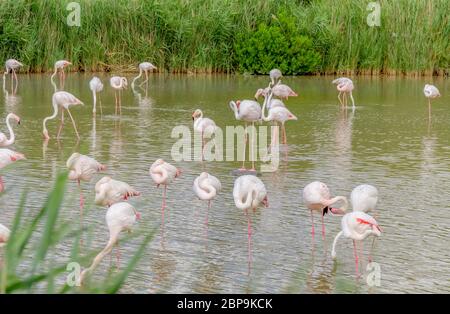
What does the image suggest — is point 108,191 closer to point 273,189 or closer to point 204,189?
point 204,189

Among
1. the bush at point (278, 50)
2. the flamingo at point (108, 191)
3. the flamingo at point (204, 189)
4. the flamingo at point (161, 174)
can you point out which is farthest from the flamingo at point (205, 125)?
the bush at point (278, 50)

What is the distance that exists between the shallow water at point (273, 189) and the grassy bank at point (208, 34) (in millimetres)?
4117

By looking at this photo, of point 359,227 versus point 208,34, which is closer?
point 359,227

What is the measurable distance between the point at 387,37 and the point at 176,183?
13.7 metres

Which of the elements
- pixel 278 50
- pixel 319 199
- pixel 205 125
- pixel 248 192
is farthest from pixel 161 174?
pixel 278 50

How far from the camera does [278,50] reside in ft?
75.0

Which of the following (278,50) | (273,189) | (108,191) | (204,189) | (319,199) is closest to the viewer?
(319,199)

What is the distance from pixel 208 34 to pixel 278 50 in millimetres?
1694

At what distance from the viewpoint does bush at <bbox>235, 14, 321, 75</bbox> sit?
22.7 meters

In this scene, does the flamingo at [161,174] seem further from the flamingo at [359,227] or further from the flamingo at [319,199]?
the flamingo at [359,227]

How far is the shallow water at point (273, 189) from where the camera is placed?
6.77 m

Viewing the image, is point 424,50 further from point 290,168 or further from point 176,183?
point 176,183

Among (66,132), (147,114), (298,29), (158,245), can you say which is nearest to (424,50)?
(298,29)

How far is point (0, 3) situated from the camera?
22.2 metres
